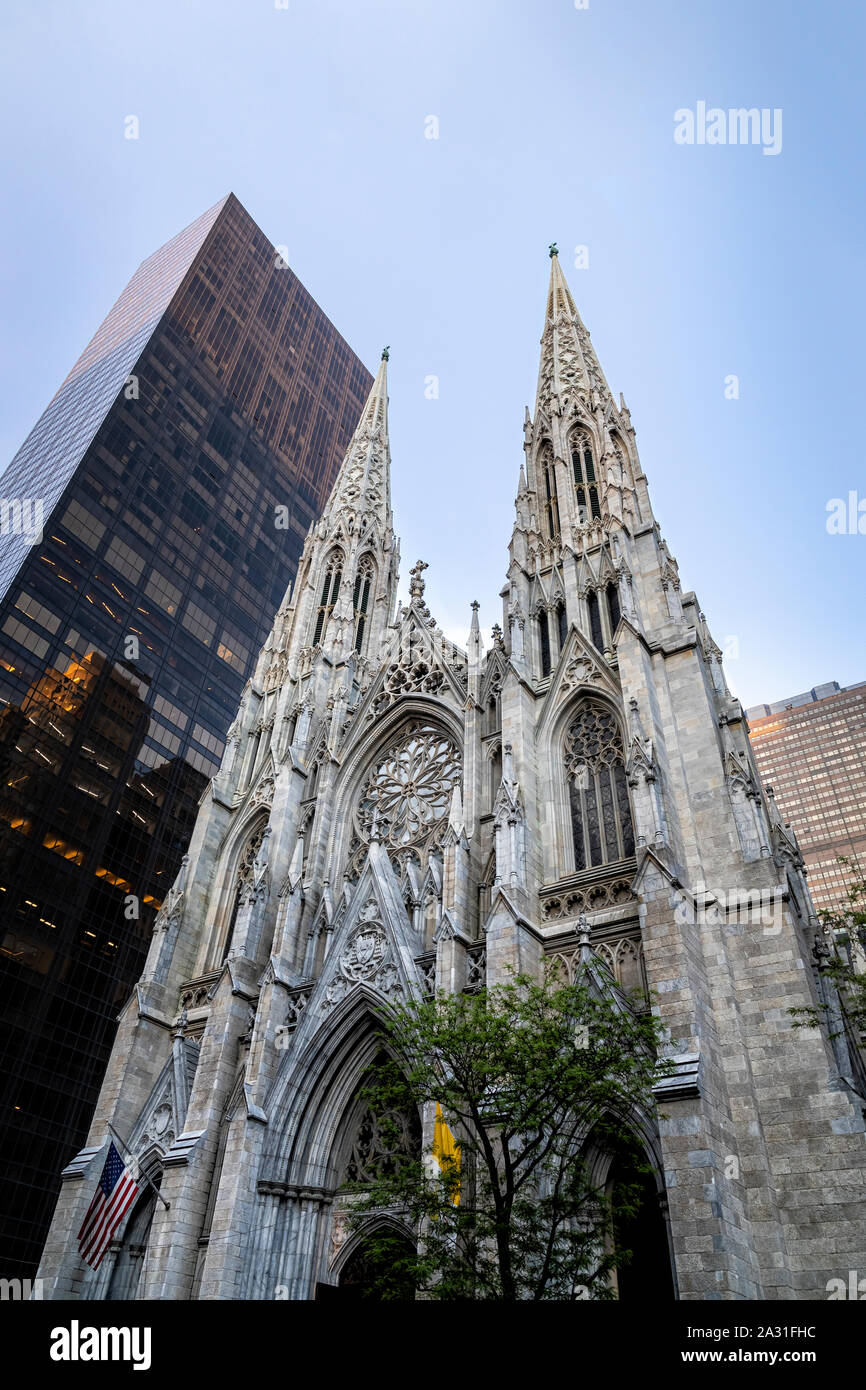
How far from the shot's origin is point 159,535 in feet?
186

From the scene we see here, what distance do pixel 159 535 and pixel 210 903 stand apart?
32.7m

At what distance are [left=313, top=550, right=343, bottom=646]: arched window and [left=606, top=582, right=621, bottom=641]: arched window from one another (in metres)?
14.3

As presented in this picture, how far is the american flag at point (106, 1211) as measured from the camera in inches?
803

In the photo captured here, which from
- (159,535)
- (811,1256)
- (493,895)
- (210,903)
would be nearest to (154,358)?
(159,535)

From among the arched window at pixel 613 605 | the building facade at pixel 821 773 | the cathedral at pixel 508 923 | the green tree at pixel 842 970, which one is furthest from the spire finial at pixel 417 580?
the building facade at pixel 821 773

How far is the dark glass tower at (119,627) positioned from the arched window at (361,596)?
39.6ft

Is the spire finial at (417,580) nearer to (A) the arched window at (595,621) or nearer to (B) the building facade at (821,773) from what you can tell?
(A) the arched window at (595,621)

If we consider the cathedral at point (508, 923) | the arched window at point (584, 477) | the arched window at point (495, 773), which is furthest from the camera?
the arched window at point (584, 477)

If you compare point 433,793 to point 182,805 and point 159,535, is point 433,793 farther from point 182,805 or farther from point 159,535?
point 159,535

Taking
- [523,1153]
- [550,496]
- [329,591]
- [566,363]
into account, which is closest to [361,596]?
[329,591]

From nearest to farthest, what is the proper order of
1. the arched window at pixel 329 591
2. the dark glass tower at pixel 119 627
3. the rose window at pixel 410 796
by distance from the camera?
the rose window at pixel 410 796, the arched window at pixel 329 591, the dark glass tower at pixel 119 627
